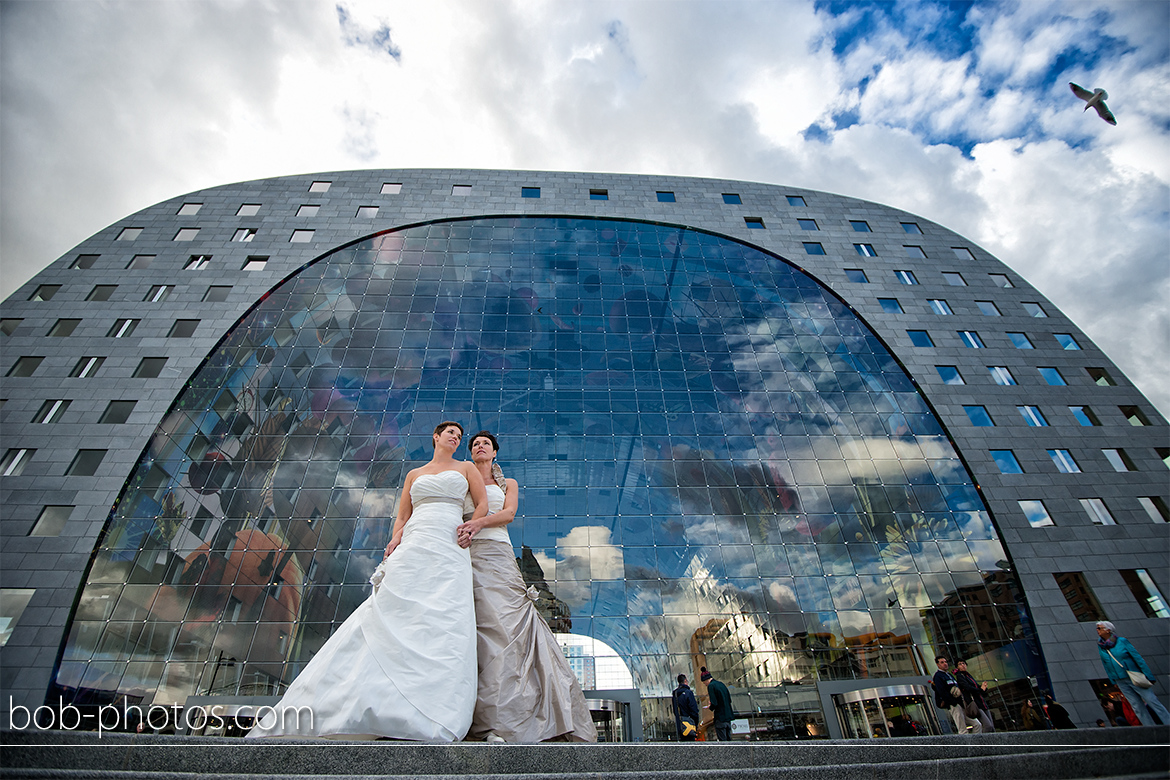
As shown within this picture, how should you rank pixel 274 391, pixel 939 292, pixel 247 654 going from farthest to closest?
pixel 939 292
pixel 274 391
pixel 247 654

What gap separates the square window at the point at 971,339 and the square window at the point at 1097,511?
6.47 m

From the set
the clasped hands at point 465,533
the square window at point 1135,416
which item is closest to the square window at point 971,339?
the square window at point 1135,416

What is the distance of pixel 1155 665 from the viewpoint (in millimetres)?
15320

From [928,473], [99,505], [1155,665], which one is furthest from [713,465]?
[99,505]

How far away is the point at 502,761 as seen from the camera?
125 inches

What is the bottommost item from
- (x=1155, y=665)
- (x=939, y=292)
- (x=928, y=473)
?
(x=1155, y=665)

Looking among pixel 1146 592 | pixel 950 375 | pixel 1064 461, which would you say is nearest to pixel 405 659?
pixel 950 375

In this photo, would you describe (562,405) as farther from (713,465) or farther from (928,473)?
(928,473)

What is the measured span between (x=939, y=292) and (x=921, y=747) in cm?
2336

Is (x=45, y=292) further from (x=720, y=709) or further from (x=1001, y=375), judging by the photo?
(x=1001, y=375)

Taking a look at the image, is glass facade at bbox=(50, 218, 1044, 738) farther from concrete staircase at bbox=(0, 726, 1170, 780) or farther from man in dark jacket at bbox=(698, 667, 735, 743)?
concrete staircase at bbox=(0, 726, 1170, 780)

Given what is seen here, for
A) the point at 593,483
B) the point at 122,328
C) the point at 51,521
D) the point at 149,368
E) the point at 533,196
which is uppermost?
the point at 533,196

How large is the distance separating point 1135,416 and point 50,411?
38298 mm

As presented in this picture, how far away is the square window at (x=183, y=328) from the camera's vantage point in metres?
19.6
